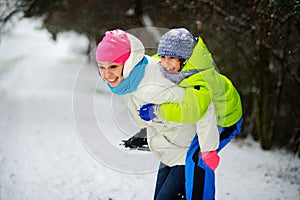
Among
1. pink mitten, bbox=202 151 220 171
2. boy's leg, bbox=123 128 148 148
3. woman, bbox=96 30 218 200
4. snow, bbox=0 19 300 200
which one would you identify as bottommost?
snow, bbox=0 19 300 200

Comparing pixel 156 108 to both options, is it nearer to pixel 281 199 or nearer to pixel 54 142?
pixel 281 199

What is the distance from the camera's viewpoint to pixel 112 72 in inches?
80.9

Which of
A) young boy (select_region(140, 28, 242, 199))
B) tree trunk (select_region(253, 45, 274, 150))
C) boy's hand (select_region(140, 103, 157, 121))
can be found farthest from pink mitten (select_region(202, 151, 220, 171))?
tree trunk (select_region(253, 45, 274, 150))

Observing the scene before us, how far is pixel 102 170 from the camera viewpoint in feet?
15.5

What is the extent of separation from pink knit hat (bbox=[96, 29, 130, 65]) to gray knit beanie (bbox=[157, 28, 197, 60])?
0.63 ft

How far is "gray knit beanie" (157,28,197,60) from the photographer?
2.11 metres

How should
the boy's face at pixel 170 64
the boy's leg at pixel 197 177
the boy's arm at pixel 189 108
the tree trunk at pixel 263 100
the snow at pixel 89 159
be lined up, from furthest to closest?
the tree trunk at pixel 263 100
the snow at pixel 89 159
the boy's leg at pixel 197 177
the boy's face at pixel 170 64
the boy's arm at pixel 189 108

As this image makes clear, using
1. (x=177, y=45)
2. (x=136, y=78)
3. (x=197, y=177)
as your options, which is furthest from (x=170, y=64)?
(x=197, y=177)

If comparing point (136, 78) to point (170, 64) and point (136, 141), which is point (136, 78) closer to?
point (170, 64)

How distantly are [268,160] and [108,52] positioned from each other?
136 inches

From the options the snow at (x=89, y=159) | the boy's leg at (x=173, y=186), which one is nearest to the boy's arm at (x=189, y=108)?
the boy's leg at (x=173, y=186)

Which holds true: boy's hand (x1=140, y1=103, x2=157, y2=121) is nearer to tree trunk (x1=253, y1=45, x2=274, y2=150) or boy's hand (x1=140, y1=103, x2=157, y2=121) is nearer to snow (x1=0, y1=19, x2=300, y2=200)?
snow (x1=0, y1=19, x2=300, y2=200)

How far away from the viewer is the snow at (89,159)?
11.5 feet

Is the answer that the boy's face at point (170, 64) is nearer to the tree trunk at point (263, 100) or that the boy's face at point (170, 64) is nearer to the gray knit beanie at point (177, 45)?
the gray knit beanie at point (177, 45)
